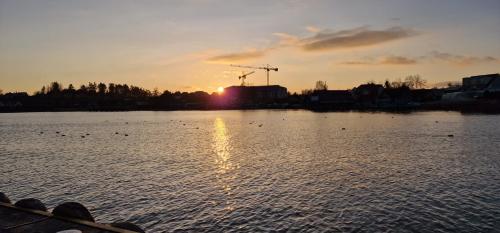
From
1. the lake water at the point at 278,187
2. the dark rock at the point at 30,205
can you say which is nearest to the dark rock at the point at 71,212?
the dark rock at the point at 30,205

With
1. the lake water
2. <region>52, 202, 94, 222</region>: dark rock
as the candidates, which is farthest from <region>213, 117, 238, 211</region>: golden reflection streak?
<region>52, 202, 94, 222</region>: dark rock

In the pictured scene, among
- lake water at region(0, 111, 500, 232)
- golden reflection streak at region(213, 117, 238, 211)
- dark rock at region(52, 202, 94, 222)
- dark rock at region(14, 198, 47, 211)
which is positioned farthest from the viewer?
golden reflection streak at region(213, 117, 238, 211)

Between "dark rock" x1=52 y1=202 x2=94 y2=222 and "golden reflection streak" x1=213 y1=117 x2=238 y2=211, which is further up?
"dark rock" x1=52 y1=202 x2=94 y2=222

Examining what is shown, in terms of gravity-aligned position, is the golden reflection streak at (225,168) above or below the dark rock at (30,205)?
below

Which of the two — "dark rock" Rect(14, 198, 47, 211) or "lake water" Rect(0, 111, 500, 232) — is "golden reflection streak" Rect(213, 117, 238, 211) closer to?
"lake water" Rect(0, 111, 500, 232)

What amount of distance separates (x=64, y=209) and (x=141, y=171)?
Result: 27.3 meters

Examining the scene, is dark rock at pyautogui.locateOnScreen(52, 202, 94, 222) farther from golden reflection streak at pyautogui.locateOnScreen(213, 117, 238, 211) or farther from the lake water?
golden reflection streak at pyautogui.locateOnScreen(213, 117, 238, 211)

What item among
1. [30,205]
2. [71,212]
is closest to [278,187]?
[71,212]

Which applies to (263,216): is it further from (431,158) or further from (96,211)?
(431,158)

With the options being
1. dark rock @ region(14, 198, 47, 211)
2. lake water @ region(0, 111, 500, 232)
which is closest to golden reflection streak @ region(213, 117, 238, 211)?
lake water @ region(0, 111, 500, 232)

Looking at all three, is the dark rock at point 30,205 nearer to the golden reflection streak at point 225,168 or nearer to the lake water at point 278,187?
the lake water at point 278,187

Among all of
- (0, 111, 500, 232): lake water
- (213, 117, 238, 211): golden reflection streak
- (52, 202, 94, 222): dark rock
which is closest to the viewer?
(52, 202, 94, 222): dark rock

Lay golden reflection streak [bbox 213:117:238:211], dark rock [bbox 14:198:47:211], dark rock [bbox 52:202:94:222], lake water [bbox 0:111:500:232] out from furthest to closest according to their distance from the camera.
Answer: golden reflection streak [bbox 213:117:238:211], lake water [bbox 0:111:500:232], dark rock [bbox 14:198:47:211], dark rock [bbox 52:202:94:222]

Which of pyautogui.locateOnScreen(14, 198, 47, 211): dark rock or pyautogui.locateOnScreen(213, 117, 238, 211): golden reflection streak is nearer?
pyautogui.locateOnScreen(14, 198, 47, 211): dark rock
